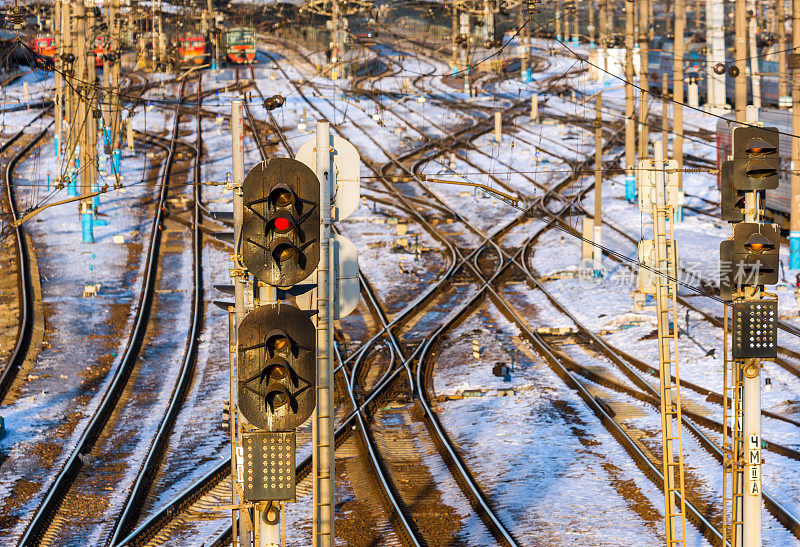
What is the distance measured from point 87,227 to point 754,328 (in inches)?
1117

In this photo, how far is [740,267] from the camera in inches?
476

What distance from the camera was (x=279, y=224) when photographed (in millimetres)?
8539

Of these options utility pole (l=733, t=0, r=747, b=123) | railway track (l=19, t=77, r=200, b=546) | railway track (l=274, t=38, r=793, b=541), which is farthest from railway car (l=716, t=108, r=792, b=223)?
railway track (l=274, t=38, r=793, b=541)

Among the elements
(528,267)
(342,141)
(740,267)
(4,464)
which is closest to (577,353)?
(528,267)

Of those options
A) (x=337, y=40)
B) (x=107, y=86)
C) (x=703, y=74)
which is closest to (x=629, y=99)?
(x=107, y=86)

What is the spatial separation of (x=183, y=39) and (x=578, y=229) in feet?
161

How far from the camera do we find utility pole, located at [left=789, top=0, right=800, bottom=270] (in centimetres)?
3130

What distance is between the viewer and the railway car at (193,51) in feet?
260

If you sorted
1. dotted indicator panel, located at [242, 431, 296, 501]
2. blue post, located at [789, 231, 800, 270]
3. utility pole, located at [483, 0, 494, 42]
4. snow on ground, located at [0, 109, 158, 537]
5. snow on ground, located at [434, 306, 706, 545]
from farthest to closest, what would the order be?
utility pole, located at [483, 0, 494, 42] < blue post, located at [789, 231, 800, 270] < snow on ground, located at [0, 109, 158, 537] < snow on ground, located at [434, 306, 706, 545] < dotted indicator panel, located at [242, 431, 296, 501]

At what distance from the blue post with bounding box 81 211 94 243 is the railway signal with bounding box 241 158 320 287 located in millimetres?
29173

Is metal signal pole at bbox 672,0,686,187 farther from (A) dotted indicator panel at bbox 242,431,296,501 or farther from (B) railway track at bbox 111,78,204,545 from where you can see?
(A) dotted indicator panel at bbox 242,431,296,501

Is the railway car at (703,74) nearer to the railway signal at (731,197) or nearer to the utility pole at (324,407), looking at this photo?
the railway signal at (731,197)

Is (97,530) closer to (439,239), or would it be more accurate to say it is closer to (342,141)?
(342,141)

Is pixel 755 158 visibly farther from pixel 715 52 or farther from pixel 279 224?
pixel 715 52
